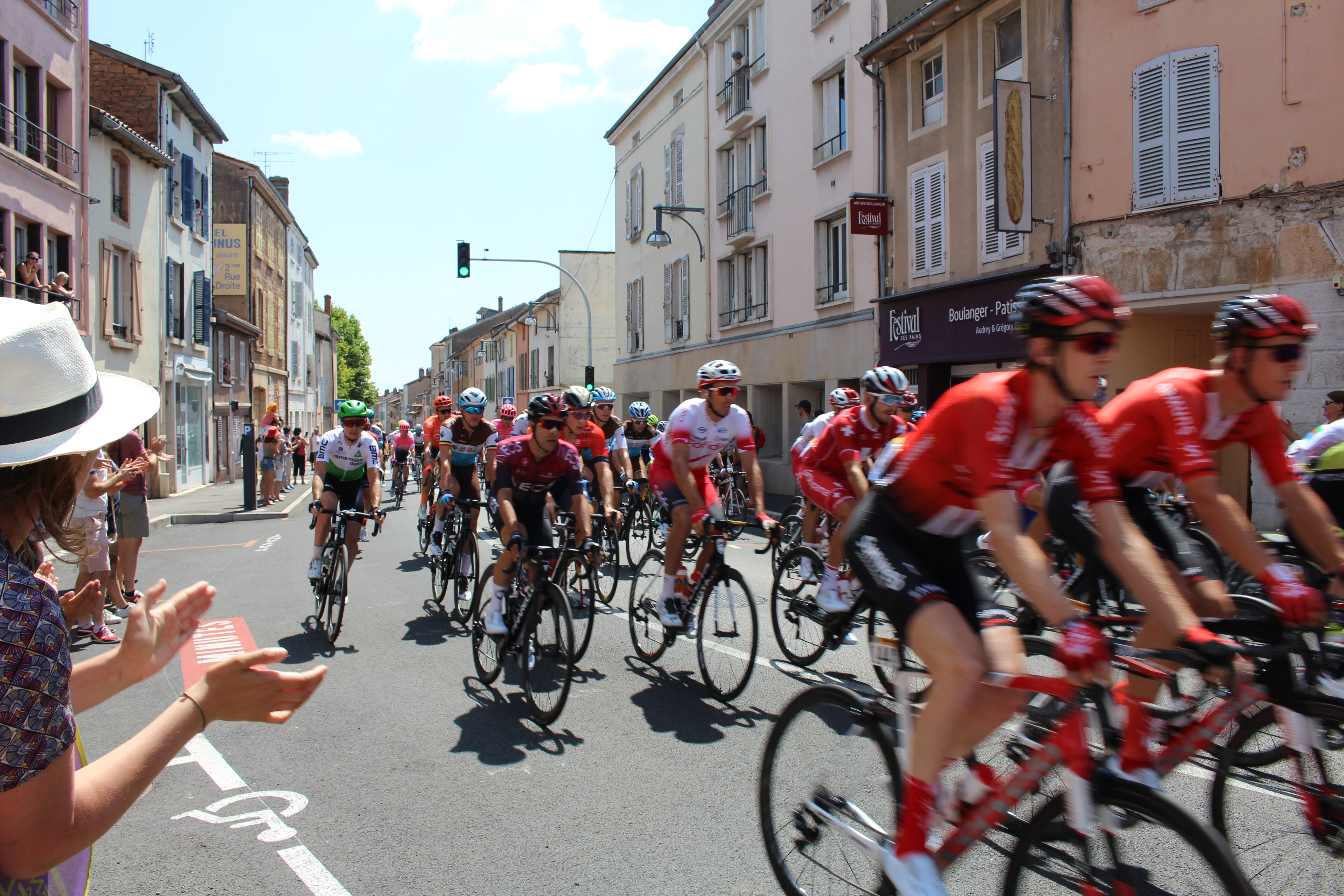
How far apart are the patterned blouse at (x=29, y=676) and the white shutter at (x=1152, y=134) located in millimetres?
14191

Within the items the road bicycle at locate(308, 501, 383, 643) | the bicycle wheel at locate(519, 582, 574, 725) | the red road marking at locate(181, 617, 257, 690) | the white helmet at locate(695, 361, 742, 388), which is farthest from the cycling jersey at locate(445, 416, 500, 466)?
Result: the bicycle wheel at locate(519, 582, 574, 725)

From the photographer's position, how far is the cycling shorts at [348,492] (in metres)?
7.94

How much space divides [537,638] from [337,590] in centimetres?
276

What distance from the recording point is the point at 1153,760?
2650 mm

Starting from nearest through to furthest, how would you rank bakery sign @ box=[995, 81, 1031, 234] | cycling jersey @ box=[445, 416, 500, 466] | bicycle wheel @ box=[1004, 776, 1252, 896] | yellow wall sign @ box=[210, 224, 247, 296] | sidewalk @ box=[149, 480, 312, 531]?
bicycle wheel @ box=[1004, 776, 1252, 896]
cycling jersey @ box=[445, 416, 500, 466]
bakery sign @ box=[995, 81, 1031, 234]
sidewalk @ box=[149, 480, 312, 531]
yellow wall sign @ box=[210, 224, 247, 296]

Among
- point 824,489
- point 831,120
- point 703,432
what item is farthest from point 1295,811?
point 831,120

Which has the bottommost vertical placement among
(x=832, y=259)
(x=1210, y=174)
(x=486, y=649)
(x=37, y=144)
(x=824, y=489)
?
(x=486, y=649)

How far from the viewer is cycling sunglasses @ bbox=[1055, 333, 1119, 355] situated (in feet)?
8.79

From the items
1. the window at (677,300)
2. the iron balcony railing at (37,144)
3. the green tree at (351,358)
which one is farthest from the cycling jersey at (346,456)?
the green tree at (351,358)

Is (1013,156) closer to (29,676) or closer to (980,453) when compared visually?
(980,453)

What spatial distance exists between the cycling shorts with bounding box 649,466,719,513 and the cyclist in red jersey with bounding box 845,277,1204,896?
309 cm

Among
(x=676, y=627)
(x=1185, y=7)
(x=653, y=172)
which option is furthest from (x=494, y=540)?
(x=653, y=172)

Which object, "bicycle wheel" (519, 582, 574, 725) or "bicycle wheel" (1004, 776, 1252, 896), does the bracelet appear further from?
"bicycle wheel" (519, 582, 574, 725)

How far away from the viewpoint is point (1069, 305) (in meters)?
2.70
